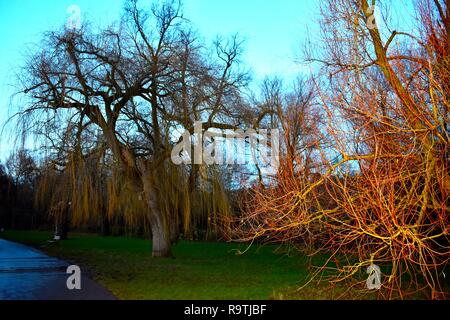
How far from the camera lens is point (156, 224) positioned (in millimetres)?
13898

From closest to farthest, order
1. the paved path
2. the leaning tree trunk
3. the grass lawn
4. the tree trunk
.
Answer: the paved path
the grass lawn
the leaning tree trunk
the tree trunk

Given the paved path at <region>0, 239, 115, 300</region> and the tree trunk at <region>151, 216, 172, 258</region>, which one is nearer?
the paved path at <region>0, 239, 115, 300</region>

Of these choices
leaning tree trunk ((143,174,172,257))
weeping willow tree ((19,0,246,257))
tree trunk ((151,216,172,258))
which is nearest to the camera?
weeping willow tree ((19,0,246,257))

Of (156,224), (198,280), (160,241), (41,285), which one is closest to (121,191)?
(156,224)

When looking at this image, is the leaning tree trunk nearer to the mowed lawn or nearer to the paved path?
the mowed lawn

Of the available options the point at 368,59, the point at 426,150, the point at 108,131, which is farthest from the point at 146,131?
the point at 426,150

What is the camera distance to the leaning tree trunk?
1355 centimetres

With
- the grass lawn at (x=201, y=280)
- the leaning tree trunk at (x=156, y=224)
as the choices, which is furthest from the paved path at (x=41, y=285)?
the leaning tree trunk at (x=156, y=224)

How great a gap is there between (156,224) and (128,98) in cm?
421

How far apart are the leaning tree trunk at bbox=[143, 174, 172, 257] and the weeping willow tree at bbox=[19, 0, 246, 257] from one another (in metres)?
0.05

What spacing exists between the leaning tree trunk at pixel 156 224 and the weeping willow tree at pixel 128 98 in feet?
0.15

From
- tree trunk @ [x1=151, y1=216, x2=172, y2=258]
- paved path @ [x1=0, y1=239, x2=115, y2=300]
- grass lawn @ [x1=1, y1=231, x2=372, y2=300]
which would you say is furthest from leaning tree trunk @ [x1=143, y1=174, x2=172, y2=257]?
paved path @ [x1=0, y1=239, x2=115, y2=300]

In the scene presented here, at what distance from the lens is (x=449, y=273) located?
9.33m

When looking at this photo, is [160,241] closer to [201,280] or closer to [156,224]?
[156,224]
